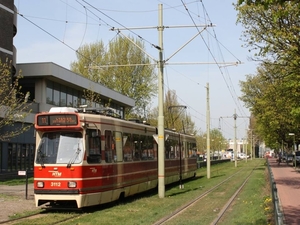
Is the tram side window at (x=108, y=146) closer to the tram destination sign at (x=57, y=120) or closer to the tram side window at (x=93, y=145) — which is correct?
the tram side window at (x=93, y=145)

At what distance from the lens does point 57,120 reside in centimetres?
1471

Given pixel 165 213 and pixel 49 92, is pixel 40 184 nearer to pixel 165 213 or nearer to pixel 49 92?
pixel 165 213

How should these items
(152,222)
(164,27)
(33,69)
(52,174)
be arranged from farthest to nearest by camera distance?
(33,69), (164,27), (52,174), (152,222)

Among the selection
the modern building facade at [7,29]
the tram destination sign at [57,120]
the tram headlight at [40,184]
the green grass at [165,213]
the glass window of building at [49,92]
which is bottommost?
the green grass at [165,213]

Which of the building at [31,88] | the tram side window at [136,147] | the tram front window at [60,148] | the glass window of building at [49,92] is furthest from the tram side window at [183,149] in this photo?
the glass window of building at [49,92]

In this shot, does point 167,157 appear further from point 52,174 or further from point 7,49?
point 7,49

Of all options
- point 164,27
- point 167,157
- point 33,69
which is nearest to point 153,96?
point 33,69

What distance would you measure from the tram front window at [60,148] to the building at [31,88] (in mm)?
20186

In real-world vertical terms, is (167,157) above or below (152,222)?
above

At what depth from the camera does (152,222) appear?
1263cm

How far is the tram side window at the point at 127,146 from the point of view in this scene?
17.5m

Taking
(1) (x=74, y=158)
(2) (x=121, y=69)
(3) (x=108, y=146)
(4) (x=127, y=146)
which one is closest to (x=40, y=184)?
(1) (x=74, y=158)

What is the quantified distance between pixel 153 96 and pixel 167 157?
35.5m

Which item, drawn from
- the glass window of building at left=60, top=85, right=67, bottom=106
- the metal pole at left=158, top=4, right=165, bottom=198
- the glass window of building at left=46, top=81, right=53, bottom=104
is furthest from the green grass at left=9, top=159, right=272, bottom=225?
the glass window of building at left=60, top=85, right=67, bottom=106
